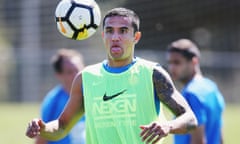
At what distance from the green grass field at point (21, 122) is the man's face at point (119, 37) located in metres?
8.77

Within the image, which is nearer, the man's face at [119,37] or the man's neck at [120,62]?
the man's face at [119,37]

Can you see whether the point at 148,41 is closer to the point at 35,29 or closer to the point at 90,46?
the point at 90,46

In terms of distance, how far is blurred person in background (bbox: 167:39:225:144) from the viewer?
8594 mm

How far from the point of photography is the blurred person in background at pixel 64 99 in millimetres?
9446

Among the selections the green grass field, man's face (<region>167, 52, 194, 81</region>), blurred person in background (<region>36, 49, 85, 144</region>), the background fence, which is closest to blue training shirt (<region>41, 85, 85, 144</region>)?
blurred person in background (<region>36, 49, 85, 144</region>)

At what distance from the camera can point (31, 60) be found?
20.0 metres

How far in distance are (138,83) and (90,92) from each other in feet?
1.29

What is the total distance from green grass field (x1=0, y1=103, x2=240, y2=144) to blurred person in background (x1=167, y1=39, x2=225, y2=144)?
6571 mm

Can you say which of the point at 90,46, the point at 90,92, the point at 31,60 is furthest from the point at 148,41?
the point at 90,92

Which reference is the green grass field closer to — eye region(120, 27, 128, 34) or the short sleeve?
the short sleeve

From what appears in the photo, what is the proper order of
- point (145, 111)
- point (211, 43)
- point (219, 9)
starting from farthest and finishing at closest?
point (211, 43), point (219, 9), point (145, 111)

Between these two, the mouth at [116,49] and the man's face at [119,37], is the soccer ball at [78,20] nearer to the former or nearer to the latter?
the man's face at [119,37]

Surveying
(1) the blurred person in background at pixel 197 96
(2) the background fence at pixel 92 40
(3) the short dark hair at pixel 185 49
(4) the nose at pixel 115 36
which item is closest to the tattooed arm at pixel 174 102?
(4) the nose at pixel 115 36

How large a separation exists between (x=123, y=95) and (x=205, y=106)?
2.06 meters
